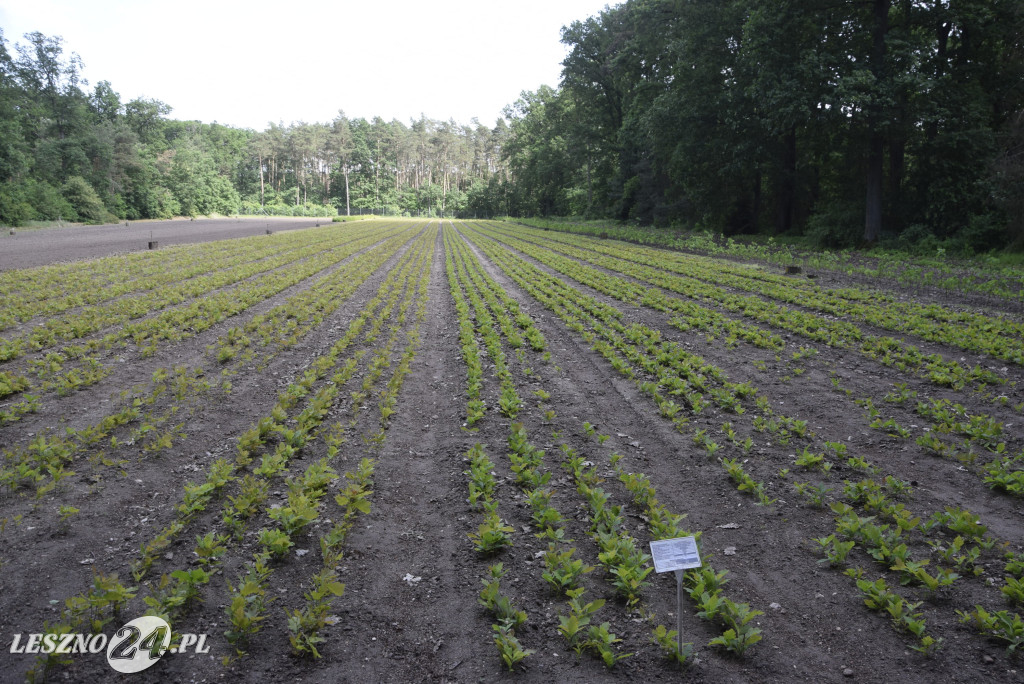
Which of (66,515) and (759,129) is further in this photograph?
(759,129)

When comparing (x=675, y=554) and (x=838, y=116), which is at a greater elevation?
(x=838, y=116)

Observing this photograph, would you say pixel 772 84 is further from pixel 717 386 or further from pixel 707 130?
pixel 717 386

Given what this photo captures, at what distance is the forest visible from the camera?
1973 cm

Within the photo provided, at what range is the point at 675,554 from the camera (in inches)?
111

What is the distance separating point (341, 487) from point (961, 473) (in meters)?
5.64

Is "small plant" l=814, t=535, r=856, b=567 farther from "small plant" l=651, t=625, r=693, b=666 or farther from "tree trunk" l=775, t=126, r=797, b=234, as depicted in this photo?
"tree trunk" l=775, t=126, r=797, b=234

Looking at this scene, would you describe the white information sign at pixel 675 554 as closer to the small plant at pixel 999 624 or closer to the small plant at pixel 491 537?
the small plant at pixel 491 537

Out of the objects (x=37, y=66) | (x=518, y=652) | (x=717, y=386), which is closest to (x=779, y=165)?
(x=717, y=386)

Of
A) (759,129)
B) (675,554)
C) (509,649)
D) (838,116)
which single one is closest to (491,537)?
(509,649)

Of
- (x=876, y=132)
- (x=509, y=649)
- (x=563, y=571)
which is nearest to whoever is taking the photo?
(x=509, y=649)

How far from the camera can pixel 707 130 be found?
29297 millimetres

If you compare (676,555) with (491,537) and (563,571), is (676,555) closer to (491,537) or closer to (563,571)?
(563,571)

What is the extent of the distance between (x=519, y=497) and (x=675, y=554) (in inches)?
91.3

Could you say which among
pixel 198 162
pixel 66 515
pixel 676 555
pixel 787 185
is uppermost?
pixel 198 162
